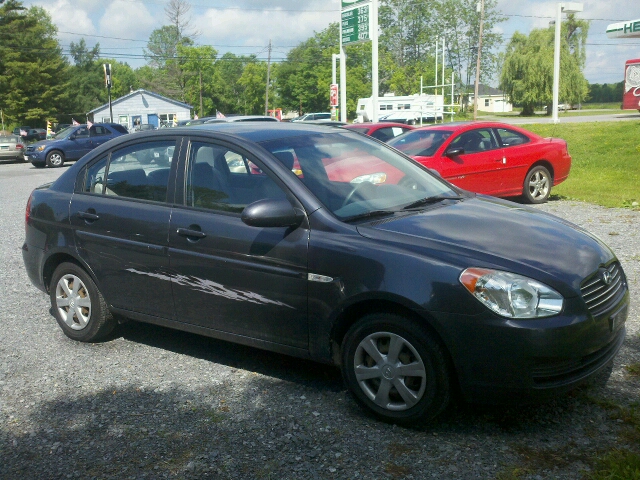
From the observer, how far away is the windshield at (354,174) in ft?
14.3

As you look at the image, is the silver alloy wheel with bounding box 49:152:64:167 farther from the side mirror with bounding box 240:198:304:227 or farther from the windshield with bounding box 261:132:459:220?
the side mirror with bounding box 240:198:304:227

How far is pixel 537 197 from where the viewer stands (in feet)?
41.2

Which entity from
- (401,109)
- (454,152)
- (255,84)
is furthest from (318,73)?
(454,152)

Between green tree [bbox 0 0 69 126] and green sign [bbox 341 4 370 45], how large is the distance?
1881 inches

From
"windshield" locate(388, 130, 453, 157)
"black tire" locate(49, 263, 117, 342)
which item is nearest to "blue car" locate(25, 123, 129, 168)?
"windshield" locate(388, 130, 453, 157)

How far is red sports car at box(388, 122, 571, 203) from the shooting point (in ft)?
37.3

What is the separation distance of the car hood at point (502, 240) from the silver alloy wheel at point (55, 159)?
27.5m

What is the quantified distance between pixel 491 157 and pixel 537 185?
4.21ft

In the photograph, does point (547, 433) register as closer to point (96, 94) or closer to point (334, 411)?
point (334, 411)

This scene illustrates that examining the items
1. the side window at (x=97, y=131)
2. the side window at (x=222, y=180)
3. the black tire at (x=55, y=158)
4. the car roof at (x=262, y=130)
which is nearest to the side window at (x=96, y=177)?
the car roof at (x=262, y=130)

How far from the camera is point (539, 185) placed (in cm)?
1252

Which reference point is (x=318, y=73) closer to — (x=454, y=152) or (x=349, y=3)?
(x=349, y=3)

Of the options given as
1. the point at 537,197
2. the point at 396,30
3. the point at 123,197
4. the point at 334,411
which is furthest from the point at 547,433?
the point at 396,30

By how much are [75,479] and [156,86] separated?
93.5 metres
